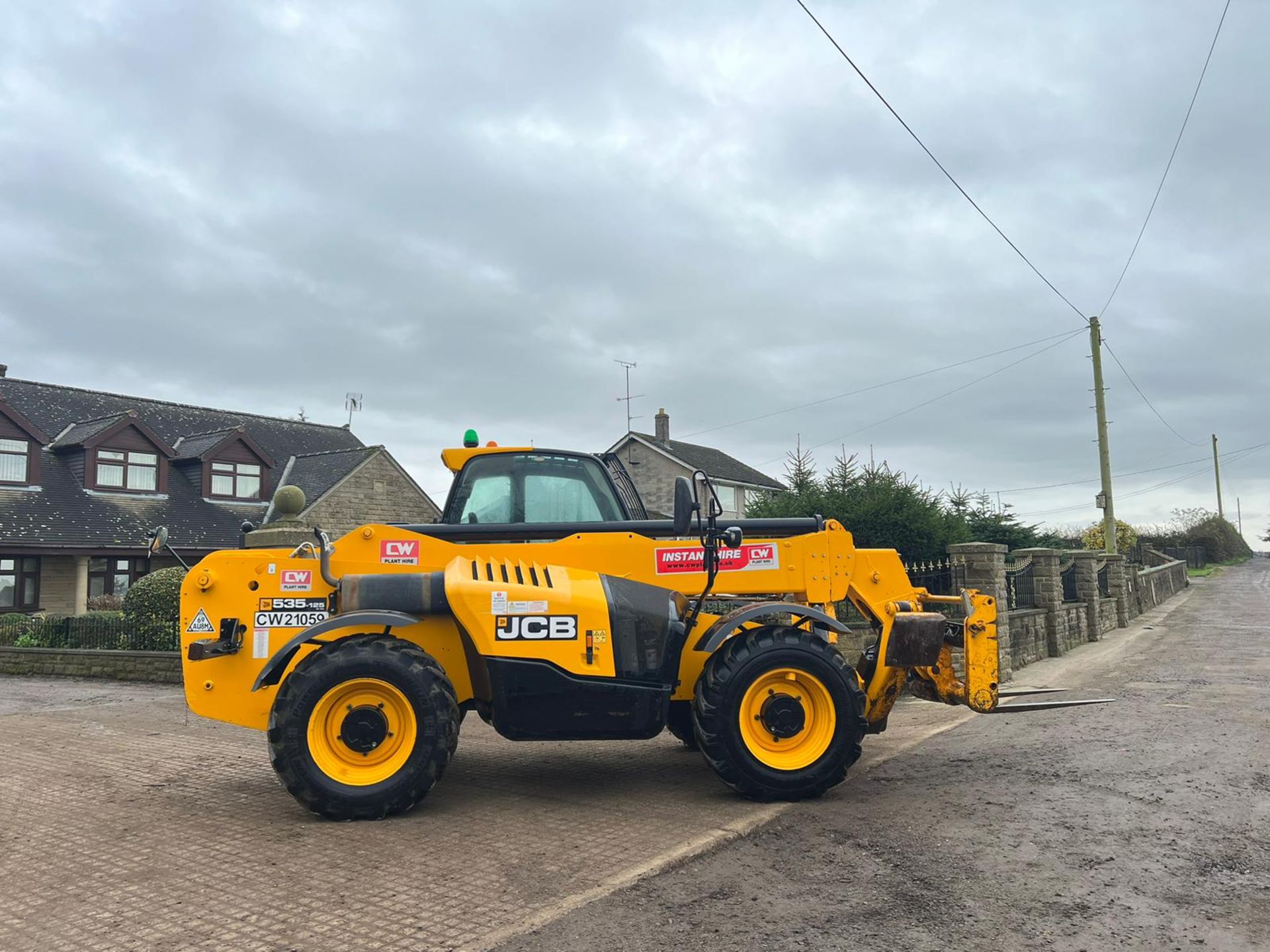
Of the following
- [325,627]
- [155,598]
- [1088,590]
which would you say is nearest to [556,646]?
[325,627]

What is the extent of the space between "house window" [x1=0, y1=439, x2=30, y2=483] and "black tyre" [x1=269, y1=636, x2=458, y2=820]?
76.8ft

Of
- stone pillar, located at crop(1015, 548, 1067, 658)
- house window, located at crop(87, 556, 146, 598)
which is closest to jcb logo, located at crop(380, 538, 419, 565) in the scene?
stone pillar, located at crop(1015, 548, 1067, 658)

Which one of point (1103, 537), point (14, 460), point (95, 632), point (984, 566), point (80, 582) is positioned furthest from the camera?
point (1103, 537)

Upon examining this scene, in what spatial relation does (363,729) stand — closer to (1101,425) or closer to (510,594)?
(510,594)

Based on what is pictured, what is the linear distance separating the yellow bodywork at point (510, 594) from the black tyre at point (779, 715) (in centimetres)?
45

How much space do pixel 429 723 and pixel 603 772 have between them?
1.94 m

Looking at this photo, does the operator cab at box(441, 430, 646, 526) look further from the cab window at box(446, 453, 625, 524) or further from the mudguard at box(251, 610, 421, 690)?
the mudguard at box(251, 610, 421, 690)

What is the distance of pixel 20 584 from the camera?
949 inches

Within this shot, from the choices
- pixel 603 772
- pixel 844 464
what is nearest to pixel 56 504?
pixel 844 464

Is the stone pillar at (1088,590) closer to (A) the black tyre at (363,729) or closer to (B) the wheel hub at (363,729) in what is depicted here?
(A) the black tyre at (363,729)

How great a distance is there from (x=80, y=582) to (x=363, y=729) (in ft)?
73.8

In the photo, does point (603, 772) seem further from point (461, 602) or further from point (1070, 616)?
point (1070, 616)

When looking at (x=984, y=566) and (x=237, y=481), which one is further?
(x=237, y=481)

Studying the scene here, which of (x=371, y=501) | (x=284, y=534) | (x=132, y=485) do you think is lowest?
(x=284, y=534)
